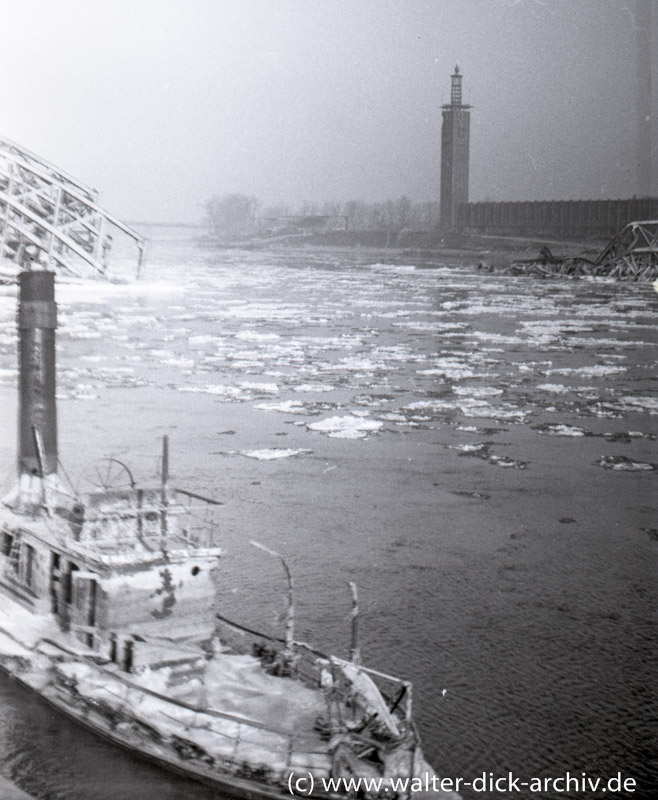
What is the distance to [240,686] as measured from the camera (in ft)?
33.0

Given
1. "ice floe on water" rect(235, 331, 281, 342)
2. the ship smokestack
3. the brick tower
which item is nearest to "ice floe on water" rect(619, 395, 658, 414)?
"ice floe on water" rect(235, 331, 281, 342)

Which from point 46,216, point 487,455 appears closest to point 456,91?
point 46,216

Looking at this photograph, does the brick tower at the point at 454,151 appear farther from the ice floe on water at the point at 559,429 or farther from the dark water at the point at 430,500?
the ice floe on water at the point at 559,429

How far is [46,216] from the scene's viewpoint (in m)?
47.6

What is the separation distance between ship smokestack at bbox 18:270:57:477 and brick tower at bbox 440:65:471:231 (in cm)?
7253

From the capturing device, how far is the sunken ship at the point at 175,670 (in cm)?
881

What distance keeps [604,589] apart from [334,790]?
250 inches

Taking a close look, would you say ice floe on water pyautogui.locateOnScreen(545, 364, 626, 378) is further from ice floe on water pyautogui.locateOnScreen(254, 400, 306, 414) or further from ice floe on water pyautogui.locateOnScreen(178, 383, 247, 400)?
ice floe on water pyautogui.locateOnScreen(178, 383, 247, 400)

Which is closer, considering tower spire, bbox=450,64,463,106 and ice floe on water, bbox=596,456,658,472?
ice floe on water, bbox=596,456,658,472

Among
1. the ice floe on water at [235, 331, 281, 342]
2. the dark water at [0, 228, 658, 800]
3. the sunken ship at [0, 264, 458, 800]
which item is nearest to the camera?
the sunken ship at [0, 264, 458, 800]

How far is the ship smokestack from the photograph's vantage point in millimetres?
14453

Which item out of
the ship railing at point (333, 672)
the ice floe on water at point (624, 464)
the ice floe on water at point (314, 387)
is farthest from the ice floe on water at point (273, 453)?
the ship railing at point (333, 672)

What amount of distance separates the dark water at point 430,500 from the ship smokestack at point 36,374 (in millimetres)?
3081

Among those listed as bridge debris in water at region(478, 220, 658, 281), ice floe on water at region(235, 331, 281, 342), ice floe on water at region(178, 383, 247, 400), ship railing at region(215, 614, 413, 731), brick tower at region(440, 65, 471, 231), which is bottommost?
ship railing at region(215, 614, 413, 731)
